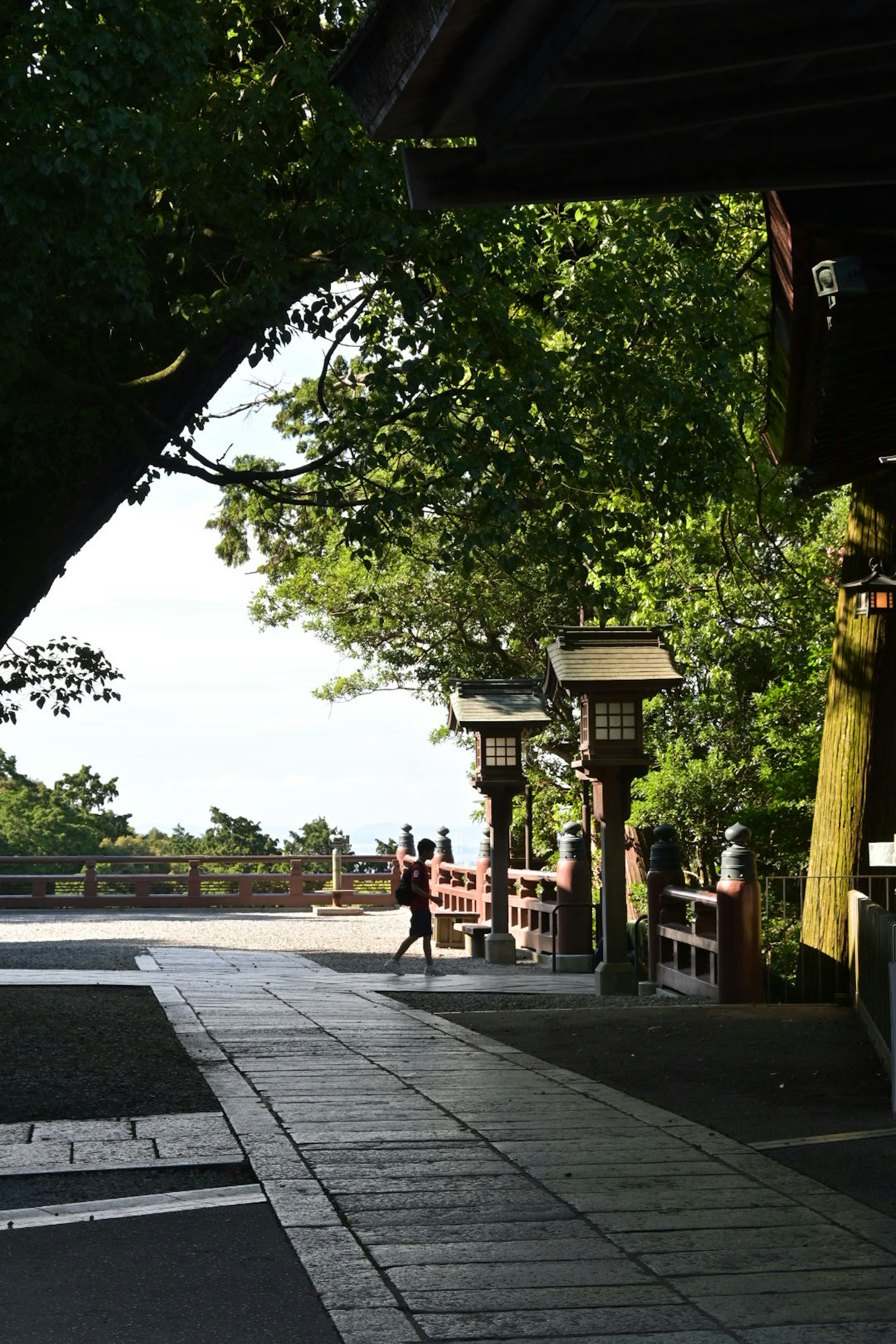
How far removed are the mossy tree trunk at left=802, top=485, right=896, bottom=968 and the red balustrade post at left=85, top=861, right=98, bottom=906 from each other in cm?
2180

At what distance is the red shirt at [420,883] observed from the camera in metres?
16.3

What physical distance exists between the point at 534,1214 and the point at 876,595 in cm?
923

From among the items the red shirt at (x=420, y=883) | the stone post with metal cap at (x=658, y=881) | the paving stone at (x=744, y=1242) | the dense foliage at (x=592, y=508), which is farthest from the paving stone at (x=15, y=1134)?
the red shirt at (x=420, y=883)

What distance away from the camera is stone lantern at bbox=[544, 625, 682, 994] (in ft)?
46.5

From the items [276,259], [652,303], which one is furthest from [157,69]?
[652,303]

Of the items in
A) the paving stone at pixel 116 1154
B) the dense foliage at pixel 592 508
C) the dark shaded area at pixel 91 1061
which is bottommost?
the dark shaded area at pixel 91 1061

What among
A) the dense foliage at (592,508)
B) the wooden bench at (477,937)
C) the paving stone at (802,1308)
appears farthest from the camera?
the wooden bench at (477,937)

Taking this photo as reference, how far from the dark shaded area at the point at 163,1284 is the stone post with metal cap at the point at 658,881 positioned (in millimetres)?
9960

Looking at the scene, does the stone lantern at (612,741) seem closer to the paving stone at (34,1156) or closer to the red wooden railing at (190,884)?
the paving stone at (34,1156)

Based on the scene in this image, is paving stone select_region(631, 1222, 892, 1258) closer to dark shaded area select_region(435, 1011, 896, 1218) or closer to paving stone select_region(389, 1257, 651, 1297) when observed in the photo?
paving stone select_region(389, 1257, 651, 1297)

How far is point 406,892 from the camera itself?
16.5m

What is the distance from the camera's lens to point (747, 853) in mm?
11992

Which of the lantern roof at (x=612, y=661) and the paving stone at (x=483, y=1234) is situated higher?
the lantern roof at (x=612, y=661)

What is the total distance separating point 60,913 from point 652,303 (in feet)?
72.4
